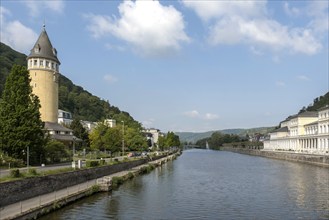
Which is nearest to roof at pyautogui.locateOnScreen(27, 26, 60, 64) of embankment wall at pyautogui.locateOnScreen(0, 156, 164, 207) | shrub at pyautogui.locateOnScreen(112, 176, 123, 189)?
embankment wall at pyautogui.locateOnScreen(0, 156, 164, 207)

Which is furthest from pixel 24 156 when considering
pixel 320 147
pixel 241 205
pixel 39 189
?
pixel 320 147

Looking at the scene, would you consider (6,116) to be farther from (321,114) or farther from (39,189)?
(321,114)

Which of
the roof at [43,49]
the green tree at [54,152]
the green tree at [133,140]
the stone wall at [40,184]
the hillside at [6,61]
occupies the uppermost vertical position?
the hillside at [6,61]

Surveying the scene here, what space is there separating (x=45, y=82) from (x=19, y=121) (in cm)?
2652

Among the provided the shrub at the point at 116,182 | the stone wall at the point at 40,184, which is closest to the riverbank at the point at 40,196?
the stone wall at the point at 40,184

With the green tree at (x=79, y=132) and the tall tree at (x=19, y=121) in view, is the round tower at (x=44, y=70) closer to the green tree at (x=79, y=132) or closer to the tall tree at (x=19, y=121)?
the tall tree at (x=19, y=121)

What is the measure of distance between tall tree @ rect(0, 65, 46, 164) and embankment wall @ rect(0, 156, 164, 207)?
730cm

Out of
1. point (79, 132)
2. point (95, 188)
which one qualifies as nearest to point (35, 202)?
point (95, 188)

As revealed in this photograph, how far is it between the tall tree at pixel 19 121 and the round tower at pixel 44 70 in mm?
22809

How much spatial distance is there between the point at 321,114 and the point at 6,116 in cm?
Result: 8642

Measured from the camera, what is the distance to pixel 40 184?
28094mm

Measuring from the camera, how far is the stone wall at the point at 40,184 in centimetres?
2369

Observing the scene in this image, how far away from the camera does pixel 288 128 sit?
14375 cm

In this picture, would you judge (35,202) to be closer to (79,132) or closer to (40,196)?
(40,196)
